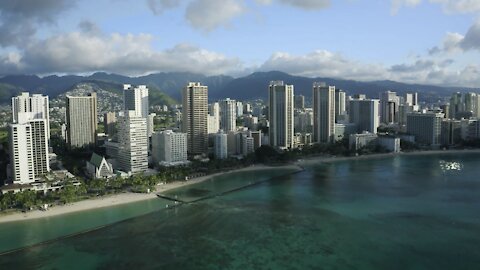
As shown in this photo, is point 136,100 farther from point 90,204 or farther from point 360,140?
point 90,204

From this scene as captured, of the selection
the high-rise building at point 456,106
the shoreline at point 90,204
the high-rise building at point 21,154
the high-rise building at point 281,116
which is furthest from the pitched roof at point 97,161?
the high-rise building at point 456,106

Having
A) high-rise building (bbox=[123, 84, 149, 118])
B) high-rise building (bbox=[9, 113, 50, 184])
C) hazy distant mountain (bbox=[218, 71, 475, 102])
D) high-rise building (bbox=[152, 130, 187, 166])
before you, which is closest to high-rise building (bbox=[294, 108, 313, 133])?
high-rise building (bbox=[123, 84, 149, 118])

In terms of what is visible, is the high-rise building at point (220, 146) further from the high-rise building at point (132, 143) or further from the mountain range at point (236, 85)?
the mountain range at point (236, 85)

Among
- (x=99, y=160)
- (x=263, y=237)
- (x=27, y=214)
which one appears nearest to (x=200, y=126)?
(x=99, y=160)

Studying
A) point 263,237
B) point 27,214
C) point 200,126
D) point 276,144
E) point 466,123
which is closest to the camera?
point 263,237

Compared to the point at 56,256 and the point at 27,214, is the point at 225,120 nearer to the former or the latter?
the point at 27,214

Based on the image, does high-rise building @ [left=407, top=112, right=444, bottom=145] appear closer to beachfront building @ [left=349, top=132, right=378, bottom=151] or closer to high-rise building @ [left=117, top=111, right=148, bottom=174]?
beachfront building @ [left=349, top=132, right=378, bottom=151]
